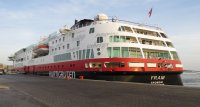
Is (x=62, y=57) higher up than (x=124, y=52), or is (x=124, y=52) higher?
(x=62, y=57)

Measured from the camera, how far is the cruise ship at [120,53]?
92.4ft

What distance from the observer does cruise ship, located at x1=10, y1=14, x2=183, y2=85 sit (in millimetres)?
28156

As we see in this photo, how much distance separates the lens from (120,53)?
2875 cm

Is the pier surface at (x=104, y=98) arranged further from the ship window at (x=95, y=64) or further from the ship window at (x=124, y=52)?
the ship window at (x=95, y=64)

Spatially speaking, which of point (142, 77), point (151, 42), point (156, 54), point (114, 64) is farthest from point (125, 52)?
point (151, 42)

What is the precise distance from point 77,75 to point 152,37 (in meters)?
11.3

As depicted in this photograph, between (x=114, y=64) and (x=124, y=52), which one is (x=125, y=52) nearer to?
(x=124, y=52)

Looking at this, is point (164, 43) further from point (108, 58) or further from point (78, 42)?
point (78, 42)

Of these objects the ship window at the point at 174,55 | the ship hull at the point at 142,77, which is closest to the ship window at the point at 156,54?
the ship window at the point at 174,55

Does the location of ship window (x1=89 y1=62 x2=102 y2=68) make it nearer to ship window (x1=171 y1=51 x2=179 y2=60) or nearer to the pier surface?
ship window (x1=171 y1=51 x2=179 y2=60)

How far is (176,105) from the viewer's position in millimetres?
9352

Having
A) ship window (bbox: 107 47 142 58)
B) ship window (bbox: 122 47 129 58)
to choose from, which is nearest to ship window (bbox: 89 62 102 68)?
ship window (bbox: 107 47 142 58)

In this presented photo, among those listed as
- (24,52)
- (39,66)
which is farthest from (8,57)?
(39,66)

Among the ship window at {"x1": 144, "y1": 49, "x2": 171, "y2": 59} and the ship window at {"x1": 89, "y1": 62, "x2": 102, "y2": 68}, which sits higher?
the ship window at {"x1": 144, "y1": 49, "x2": 171, "y2": 59}
